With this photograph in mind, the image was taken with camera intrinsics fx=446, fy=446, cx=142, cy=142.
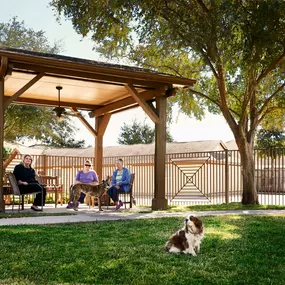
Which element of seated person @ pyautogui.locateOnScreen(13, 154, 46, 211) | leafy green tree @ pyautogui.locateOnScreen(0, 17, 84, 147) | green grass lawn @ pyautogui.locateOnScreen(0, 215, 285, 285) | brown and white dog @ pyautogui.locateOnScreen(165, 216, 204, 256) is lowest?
green grass lawn @ pyautogui.locateOnScreen(0, 215, 285, 285)

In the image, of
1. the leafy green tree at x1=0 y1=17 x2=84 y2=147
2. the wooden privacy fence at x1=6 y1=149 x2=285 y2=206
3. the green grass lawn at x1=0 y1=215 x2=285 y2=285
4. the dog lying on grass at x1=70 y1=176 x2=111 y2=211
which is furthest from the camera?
the leafy green tree at x1=0 y1=17 x2=84 y2=147

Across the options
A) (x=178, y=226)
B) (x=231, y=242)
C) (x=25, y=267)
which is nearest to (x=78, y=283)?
(x=25, y=267)

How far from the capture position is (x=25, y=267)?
482 centimetres

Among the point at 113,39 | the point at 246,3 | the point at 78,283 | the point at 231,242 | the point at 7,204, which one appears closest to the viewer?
the point at 78,283

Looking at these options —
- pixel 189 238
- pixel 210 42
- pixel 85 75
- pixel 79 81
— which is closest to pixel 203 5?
pixel 210 42

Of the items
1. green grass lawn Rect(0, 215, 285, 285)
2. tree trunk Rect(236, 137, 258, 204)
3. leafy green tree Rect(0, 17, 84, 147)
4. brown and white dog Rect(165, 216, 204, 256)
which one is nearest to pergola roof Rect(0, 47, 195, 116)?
tree trunk Rect(236, 137, 258, 204)

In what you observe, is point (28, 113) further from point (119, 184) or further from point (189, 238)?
point (189, 238)

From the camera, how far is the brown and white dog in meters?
5.41

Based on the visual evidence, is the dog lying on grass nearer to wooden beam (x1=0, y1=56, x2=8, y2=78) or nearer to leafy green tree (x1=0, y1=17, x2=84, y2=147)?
wooden beam (x1=0, y1=56, x2=8, y2=78)

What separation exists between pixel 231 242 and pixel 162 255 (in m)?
1.52

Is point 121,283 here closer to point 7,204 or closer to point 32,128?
point 7,204

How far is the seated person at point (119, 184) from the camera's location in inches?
463

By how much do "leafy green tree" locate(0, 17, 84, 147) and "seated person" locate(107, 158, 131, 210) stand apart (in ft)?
37.4

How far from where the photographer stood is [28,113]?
2233cm
